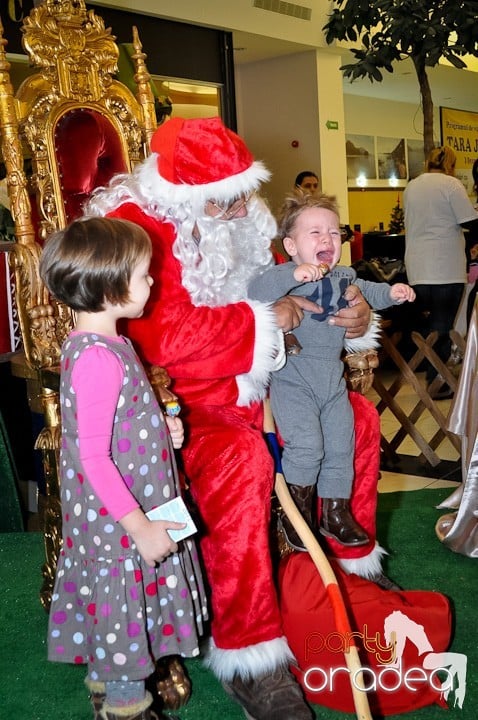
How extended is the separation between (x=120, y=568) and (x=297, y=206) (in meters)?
1.15

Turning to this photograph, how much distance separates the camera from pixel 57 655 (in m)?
1.75

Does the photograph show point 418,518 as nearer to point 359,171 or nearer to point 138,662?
point 138,662

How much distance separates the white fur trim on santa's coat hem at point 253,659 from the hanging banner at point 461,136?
13771 millimetres

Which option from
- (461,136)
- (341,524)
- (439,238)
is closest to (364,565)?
(341,524)

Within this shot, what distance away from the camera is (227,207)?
224 centimetres

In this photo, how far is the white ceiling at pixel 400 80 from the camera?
8.29 metres

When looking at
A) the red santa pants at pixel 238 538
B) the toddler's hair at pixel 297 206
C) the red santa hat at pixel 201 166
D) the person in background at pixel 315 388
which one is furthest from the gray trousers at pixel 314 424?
the red santa hat at pixel 201 166

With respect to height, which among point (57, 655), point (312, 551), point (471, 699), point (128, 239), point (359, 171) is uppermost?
point (359, 171)

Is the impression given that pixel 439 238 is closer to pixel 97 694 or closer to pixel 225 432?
pixel 225 432

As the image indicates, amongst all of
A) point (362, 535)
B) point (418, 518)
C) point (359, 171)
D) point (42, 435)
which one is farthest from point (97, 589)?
point (359, 171)

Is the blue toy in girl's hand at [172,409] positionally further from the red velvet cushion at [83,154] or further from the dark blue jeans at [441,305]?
the dark blue jeans at [441,305]

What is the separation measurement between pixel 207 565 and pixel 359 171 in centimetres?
1173

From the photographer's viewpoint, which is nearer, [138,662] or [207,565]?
[138,662]

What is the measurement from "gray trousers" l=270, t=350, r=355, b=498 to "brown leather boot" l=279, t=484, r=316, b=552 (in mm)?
21
